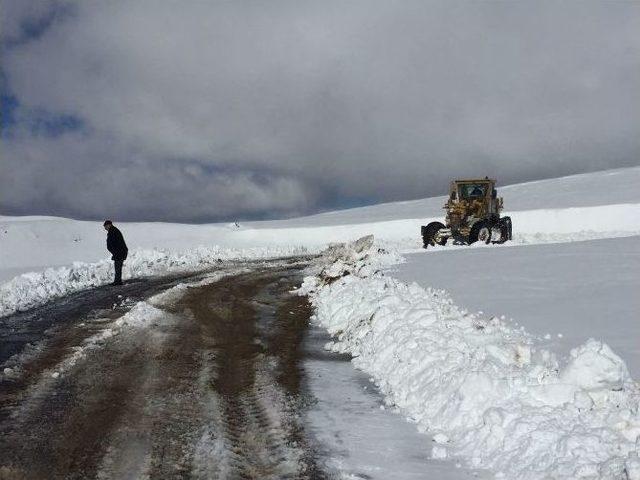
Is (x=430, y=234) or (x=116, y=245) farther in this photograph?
(x=430, y=234)

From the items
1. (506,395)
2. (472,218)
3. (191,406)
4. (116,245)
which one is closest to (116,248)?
(116,245)

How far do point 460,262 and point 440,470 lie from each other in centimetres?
1169

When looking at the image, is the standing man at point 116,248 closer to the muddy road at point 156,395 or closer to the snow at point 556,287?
the muddy road at point 156,395

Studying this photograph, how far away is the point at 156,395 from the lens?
6426 millimetres

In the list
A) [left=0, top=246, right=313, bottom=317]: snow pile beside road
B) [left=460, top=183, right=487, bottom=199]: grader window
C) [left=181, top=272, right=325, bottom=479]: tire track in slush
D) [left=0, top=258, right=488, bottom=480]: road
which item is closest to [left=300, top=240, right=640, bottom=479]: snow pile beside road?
[left=0, top=258, right=488, bottom=480]: road

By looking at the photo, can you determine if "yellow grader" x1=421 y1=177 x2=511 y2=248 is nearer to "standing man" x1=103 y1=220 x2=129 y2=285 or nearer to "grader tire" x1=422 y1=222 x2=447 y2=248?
"grader tire" x1=422 y1=222 x2=447 y2=248

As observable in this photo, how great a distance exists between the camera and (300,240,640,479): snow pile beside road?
14.0 feet

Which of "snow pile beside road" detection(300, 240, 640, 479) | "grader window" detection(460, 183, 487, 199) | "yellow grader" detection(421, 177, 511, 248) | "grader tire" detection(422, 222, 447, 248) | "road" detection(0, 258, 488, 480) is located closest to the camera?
"snow pile beside road" detection(300, 240, 640, 479)

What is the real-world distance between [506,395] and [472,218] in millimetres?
18382

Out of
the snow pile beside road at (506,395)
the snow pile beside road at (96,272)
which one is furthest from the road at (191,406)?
the snow pile beside road at (96,272)

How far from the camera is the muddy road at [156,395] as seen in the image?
471 cm

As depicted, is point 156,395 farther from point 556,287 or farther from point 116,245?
point 116,245

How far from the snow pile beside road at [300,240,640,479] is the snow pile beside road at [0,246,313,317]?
8.97 m

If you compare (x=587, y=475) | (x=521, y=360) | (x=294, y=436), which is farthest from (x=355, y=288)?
(x=587, y=475)
